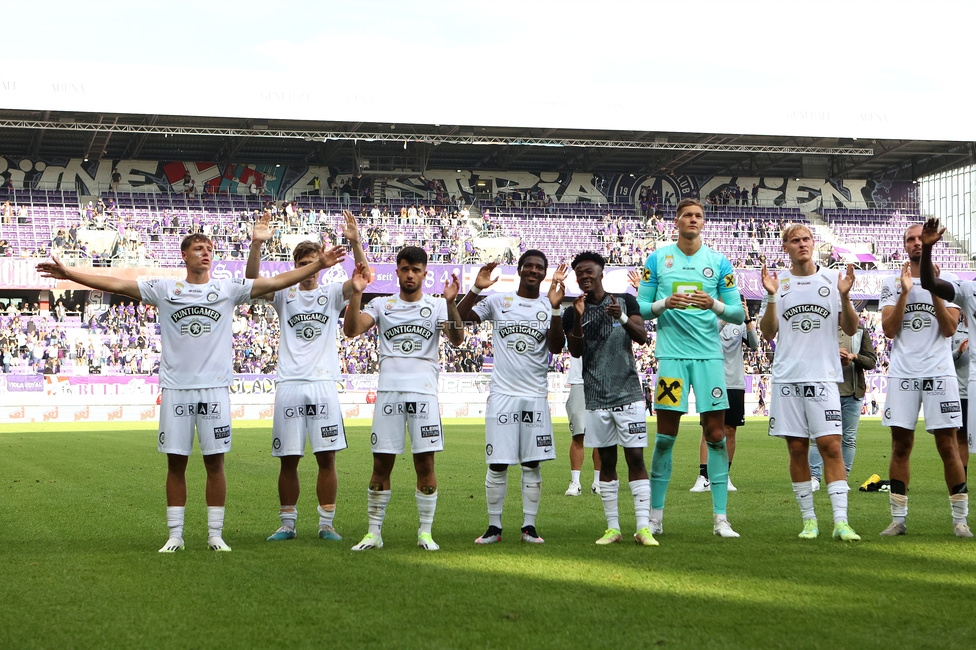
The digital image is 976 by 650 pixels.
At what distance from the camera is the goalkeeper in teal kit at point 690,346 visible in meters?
8.16

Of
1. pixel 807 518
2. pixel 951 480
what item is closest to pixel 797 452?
pixel 807 518

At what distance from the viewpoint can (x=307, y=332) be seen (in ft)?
28.3

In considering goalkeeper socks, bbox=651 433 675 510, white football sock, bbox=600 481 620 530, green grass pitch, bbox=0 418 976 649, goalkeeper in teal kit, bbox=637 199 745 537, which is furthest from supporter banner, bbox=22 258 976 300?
white football sock, bbox=600 481 620 530

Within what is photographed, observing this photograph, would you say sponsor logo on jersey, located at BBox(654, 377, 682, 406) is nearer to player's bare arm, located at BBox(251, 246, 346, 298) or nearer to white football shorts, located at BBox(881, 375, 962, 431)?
white football shorts, located at BBox(881, 375, 962, 431)

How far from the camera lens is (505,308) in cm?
816

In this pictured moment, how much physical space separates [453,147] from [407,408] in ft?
137

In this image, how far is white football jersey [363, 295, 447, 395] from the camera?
8031mm

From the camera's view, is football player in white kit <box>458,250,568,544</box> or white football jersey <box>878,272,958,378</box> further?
white football jersey <box>878,272,958,378</box>

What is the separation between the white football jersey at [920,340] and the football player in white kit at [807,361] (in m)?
0.43

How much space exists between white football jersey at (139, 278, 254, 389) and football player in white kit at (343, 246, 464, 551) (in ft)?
3.12

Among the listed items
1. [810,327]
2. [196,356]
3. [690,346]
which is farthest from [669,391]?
[196,356]

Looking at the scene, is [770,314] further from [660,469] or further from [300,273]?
[300,273]

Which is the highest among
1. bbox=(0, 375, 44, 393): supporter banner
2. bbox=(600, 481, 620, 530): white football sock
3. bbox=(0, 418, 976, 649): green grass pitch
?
bbox=(600, 481, 620, 530): white football sock

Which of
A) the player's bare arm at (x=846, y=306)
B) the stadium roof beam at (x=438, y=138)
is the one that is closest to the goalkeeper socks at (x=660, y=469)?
the player's bare arm at (x=846, y=306)
